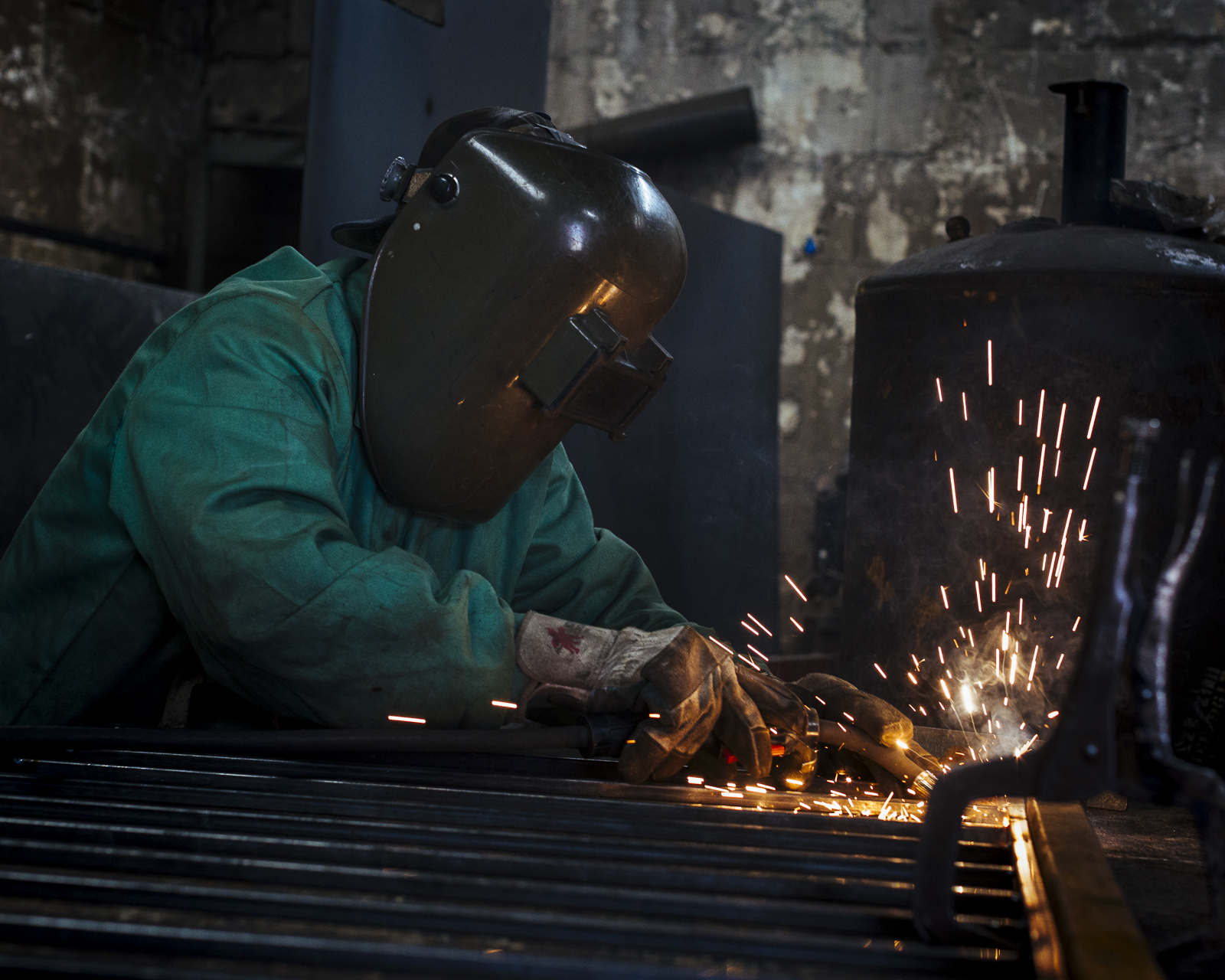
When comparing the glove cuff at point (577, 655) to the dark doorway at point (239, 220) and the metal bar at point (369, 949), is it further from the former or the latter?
the dark doorway at point (239, 220)

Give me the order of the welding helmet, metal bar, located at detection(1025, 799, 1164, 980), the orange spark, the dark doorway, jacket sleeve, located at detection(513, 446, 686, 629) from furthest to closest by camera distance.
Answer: the dark doorway → the orange spark → jacket sleeve, located at detection(513, 446, 686, 629) → the welding helmet → metal bar, located at detection(1025, 799, 1164, 980)

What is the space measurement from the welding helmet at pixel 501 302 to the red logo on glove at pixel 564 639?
0.90ft

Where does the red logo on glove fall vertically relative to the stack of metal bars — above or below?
above

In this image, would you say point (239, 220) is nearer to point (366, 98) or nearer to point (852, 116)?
point (852, 116)

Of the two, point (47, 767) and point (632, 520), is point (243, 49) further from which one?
point (47, 767)

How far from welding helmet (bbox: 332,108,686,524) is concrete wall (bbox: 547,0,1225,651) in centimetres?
329

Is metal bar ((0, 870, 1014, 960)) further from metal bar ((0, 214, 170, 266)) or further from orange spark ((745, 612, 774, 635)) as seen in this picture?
metal bar ((0, 214, 170, 266))

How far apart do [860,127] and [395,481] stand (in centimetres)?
388

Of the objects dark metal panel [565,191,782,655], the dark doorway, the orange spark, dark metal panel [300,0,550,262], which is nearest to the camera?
dark metal panel [300,0,550,262]

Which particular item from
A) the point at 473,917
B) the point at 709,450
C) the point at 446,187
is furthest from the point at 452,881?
the point at 709,450

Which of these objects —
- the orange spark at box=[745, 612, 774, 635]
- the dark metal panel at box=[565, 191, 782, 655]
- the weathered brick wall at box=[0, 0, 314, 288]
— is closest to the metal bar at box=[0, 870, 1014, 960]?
the dark metal panel at box=[565, 191, 782, 655]

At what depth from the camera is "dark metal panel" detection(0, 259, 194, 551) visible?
275 centimetres

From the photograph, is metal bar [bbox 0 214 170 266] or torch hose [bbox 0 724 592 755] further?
metal bar [bbox 0 214 170 266]

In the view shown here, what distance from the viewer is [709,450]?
12.9 feet
